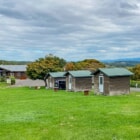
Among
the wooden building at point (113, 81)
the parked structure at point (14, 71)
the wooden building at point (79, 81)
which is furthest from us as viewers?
the parked structure at point (14, 71)

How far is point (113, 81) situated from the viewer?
140ft

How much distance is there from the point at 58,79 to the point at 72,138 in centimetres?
4623

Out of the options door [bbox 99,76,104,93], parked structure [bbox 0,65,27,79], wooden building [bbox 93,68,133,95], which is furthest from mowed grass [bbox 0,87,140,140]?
parked structure [bbox 0,65,27,79]

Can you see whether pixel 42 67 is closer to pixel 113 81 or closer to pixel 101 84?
pixel 101 84

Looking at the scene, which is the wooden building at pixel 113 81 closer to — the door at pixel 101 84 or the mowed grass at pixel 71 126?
the door at pixel 101 84

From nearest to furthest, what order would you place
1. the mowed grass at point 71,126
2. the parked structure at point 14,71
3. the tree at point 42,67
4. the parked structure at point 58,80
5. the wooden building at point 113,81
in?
the mowed grass at point 71,126
the wooden building at point 113,81
the parked structure at point 58,80
the tree at point 42,67
the parked structure at point 14,71

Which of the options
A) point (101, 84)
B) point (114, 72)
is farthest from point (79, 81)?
point (114, 72)

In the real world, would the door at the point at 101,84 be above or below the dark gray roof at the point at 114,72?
below

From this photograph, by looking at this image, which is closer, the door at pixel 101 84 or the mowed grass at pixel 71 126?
the mowed grass at pixel 71 126

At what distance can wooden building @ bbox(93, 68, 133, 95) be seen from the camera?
42375 millimetres

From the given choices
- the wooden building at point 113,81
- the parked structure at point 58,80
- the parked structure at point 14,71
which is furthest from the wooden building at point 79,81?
the parked structure at point 14,71

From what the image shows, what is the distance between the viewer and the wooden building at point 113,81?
42.4m

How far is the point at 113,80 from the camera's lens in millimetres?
42625

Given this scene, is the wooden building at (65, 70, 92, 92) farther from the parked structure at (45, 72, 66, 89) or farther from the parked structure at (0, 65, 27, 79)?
the parked structure at (0, 65, 27, 79)
